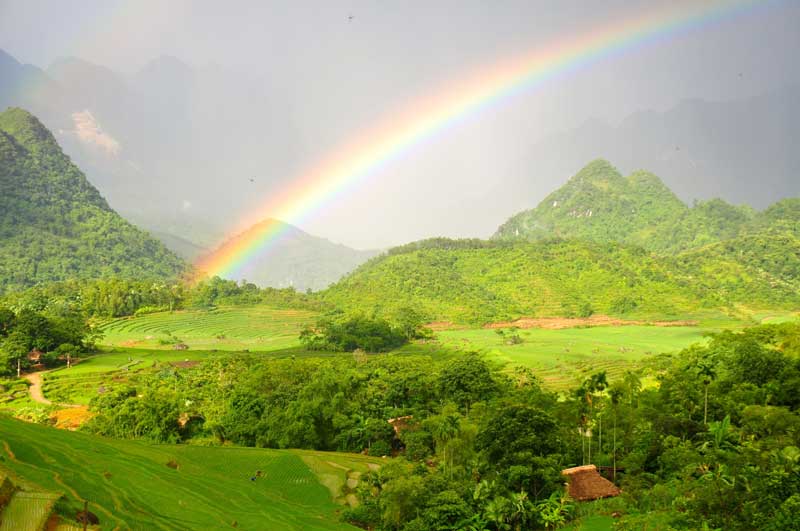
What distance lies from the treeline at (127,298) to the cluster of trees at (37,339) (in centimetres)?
1432

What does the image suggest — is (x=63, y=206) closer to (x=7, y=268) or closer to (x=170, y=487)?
(x=7, y=268)

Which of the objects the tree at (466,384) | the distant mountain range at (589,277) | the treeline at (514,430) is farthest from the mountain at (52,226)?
the tree at (466,384)

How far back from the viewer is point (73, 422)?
33438mm

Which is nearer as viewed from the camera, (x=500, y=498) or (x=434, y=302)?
(x=500, y=498)

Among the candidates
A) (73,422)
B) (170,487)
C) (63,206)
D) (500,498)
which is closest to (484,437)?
(500,498)

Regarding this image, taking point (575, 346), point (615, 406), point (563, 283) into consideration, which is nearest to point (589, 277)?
point (563, 283)

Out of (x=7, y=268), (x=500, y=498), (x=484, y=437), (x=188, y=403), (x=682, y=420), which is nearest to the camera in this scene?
(x=500, y=498)

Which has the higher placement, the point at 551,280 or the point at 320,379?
the point at 551,280

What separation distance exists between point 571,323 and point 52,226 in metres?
94.5

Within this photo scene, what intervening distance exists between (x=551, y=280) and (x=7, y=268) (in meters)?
88.0

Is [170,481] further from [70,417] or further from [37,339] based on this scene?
[37,339]

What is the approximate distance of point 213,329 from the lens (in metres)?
68.9

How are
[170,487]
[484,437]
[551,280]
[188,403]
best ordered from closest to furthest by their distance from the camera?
[170,487], [484,437], [188,403], [551,280]

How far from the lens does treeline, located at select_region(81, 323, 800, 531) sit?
1866 centimetres
